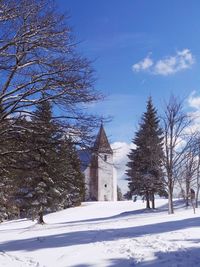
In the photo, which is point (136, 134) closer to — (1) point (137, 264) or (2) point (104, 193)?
(2) point (104, 193)

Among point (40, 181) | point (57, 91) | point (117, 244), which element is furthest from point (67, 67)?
point (40, 181)

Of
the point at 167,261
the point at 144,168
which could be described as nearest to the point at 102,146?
the point at 167,261

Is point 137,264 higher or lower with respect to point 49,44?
lower

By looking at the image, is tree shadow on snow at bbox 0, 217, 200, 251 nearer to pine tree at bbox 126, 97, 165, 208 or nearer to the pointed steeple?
the pointed steeple

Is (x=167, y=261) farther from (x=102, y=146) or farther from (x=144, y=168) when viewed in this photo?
(x=144, y=168)

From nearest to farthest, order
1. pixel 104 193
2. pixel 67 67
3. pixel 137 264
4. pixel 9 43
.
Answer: pixel 137 264
pixel 9 43
pixel 67 67
pixel 104 193

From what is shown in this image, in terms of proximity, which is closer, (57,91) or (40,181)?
(57,91)

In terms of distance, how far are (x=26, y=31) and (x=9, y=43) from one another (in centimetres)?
62

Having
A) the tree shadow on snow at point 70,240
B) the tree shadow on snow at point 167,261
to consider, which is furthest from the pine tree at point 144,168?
the tree shadow on snow at point 167,261

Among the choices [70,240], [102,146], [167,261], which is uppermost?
[102,146]

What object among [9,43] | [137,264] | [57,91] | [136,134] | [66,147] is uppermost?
[136,134]

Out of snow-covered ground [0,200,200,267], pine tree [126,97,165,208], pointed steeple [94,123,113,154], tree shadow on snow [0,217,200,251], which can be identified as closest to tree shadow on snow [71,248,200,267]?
snow-covered ground [0,200,200,267]

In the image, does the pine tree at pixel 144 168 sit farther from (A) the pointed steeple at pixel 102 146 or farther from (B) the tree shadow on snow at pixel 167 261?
(B) the tree shadow on snow at pixel 167 261

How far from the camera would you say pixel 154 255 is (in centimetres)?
931
